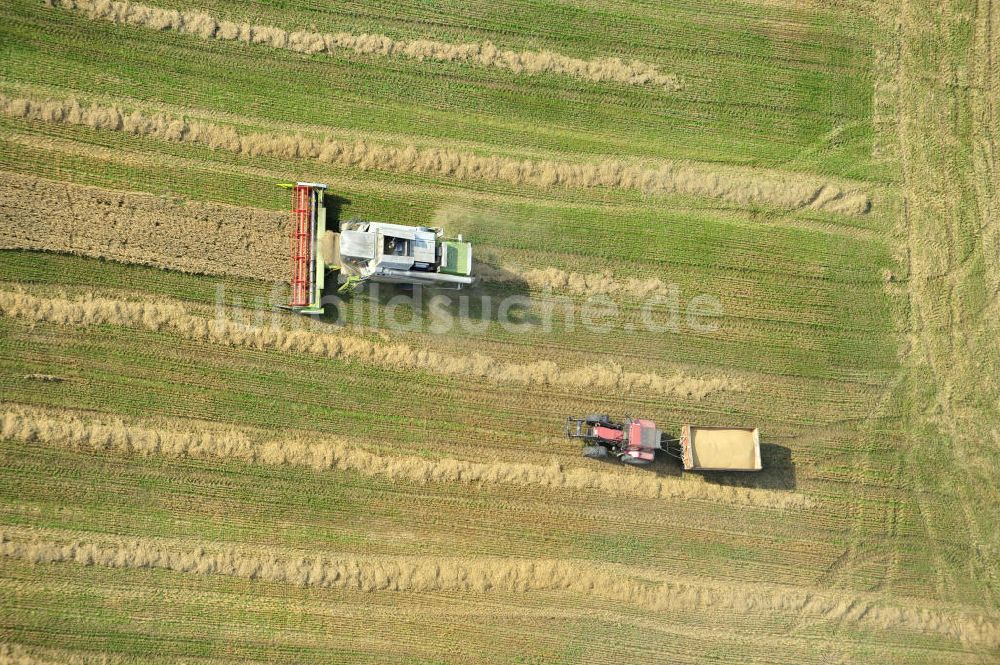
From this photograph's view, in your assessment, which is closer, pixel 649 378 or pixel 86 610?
pixel 86 610

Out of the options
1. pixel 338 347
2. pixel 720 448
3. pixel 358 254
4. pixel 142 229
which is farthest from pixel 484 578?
pixel 142 229

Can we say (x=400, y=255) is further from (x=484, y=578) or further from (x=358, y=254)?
(x=484, y=578)

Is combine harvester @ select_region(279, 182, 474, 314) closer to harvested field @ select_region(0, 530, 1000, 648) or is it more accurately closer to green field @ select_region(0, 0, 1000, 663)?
green field @ select_region(0, 0, 1000, 663)

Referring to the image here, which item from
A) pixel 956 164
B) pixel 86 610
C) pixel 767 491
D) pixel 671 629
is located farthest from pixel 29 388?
pixel 956 164

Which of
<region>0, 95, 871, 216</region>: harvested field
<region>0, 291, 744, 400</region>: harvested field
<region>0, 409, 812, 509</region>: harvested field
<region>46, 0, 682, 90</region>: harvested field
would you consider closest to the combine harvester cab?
<region>0, 291, 744, 400</region>: harvested field

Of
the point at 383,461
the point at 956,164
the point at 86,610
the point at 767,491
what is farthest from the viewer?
the point at 956,164

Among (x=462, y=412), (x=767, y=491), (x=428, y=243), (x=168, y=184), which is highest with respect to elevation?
(x=168, y=184)

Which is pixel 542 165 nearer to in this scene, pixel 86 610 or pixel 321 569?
pixel 321 569
